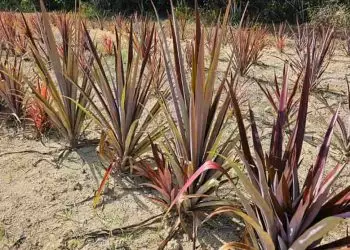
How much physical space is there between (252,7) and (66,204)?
42.4ft

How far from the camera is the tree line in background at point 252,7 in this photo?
35.8ft

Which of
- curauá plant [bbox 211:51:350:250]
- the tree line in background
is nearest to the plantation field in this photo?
curauá plant [bbox 211:51:350:250]

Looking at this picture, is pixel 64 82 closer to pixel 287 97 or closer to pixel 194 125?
pixel 194 125

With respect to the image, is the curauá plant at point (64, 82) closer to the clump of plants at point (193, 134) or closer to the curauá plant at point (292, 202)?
the clump of plants at point (193, 134)

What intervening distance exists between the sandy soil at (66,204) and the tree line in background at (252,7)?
7.53 m

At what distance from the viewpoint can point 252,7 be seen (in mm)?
13633

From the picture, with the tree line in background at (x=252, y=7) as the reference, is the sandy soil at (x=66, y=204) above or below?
below

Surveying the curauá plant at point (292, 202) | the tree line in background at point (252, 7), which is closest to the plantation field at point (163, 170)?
the curauá plant at point (292, 202)

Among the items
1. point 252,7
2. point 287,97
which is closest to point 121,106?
point 287,97

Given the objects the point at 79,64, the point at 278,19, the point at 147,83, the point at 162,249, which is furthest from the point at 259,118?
the point at 278,19

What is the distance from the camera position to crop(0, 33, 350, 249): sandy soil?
1603 mm

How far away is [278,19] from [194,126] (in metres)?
12.3

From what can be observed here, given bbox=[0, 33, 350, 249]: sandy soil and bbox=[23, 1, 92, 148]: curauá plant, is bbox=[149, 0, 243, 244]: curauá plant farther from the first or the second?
bbox=[23, 1, 92, 148]: curauá plant

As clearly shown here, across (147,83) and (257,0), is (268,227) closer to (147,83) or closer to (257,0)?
(147,83)
